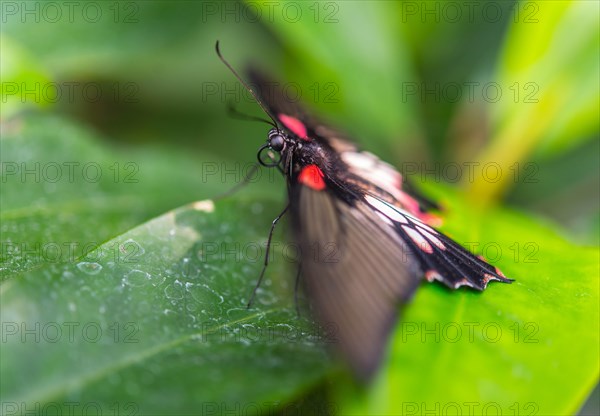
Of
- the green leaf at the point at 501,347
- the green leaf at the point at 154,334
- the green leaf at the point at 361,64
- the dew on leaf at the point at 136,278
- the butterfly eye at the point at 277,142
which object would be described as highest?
the green leaf at the point at 361,64

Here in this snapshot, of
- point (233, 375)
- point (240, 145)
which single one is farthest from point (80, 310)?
point (240, 145)

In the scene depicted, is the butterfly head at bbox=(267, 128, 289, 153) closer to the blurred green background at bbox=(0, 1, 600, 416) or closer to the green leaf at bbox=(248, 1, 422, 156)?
the blurred green background at bbox=(0, 1, 600, 416)

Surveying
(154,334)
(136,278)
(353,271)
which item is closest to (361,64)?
(353,271)

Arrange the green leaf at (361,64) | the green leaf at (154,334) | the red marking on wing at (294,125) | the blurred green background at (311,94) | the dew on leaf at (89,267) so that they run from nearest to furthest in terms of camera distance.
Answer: the green leaf at (154,334) → the dew on leaf at (89,267) → the red marking on wing at (294,125) → the blurred green background at (311,94) → the green leaf at (361,64)

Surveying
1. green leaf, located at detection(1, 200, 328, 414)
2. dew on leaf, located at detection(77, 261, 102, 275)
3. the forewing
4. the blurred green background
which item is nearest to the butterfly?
the forewing

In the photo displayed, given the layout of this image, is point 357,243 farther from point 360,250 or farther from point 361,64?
point 361,64

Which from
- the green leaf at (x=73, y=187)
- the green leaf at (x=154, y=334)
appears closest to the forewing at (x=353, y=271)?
the green leaf at (x=154, y=334)

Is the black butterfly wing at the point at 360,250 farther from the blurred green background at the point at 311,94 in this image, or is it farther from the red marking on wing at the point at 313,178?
the blurred green background at the point at 311,94
